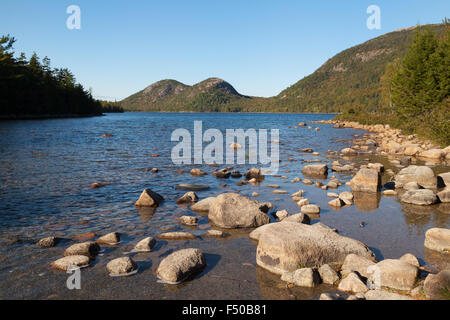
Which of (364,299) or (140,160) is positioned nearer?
(364,299)

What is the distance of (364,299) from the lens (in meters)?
5.26

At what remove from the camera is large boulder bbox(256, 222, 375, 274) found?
655cm

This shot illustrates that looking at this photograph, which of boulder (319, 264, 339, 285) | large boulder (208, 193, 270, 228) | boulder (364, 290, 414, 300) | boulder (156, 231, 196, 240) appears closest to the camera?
boulder (364, 290, 414, 300)

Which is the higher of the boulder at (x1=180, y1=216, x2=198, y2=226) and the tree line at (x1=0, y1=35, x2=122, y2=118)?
the tree line at (x1=0, y1=35, x2=122, y2=118)

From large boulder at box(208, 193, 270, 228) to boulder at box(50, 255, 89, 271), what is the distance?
13.3 ft

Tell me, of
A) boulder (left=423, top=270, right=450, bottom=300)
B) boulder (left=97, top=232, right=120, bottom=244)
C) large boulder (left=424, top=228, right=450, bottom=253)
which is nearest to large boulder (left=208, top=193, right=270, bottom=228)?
boulder (left=97, top=232, right=120, bottom=244)

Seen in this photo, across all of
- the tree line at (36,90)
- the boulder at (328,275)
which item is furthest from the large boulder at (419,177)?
the tree line at (36,90)

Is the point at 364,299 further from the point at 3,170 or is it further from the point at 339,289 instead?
the point at 3,170

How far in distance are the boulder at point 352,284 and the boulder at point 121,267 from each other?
4.41 metres

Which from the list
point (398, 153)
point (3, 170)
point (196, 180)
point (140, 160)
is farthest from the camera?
point (398, 153)

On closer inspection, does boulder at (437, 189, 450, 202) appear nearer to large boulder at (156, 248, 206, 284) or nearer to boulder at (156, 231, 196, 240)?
boulder at (156, 231, 196, 240)
